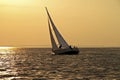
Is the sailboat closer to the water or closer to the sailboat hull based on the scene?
the sailboat hull

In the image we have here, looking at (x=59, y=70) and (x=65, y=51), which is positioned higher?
(x=65, y=51)

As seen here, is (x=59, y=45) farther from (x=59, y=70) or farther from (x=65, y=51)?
(x=59, y=70)

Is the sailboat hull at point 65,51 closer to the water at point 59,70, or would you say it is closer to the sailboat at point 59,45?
the sailboat at point 59,45

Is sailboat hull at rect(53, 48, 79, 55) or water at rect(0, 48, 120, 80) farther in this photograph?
sailboat hull at rect(53, 48, 79, 55)

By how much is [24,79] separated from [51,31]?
7517 centimetres

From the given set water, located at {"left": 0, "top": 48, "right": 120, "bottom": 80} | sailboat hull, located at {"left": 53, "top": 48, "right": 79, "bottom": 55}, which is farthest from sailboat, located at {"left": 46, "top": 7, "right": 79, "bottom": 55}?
water, located at {"left": 0, "top": 48, "right": 120, "bottom": 80}

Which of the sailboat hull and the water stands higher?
the sailboat hull

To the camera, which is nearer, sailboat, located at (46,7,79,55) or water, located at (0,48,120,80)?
water, located at (0,48,120,80)

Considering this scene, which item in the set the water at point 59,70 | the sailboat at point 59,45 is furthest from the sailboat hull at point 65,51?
the water at point 59,70

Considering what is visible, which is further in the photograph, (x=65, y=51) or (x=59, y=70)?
(x=65, y=51)

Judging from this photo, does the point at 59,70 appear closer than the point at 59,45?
Yes

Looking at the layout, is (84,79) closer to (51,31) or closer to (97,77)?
(97,77)

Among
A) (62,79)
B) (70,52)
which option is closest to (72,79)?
(62,79)

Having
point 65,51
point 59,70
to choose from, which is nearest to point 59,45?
point 65,51
